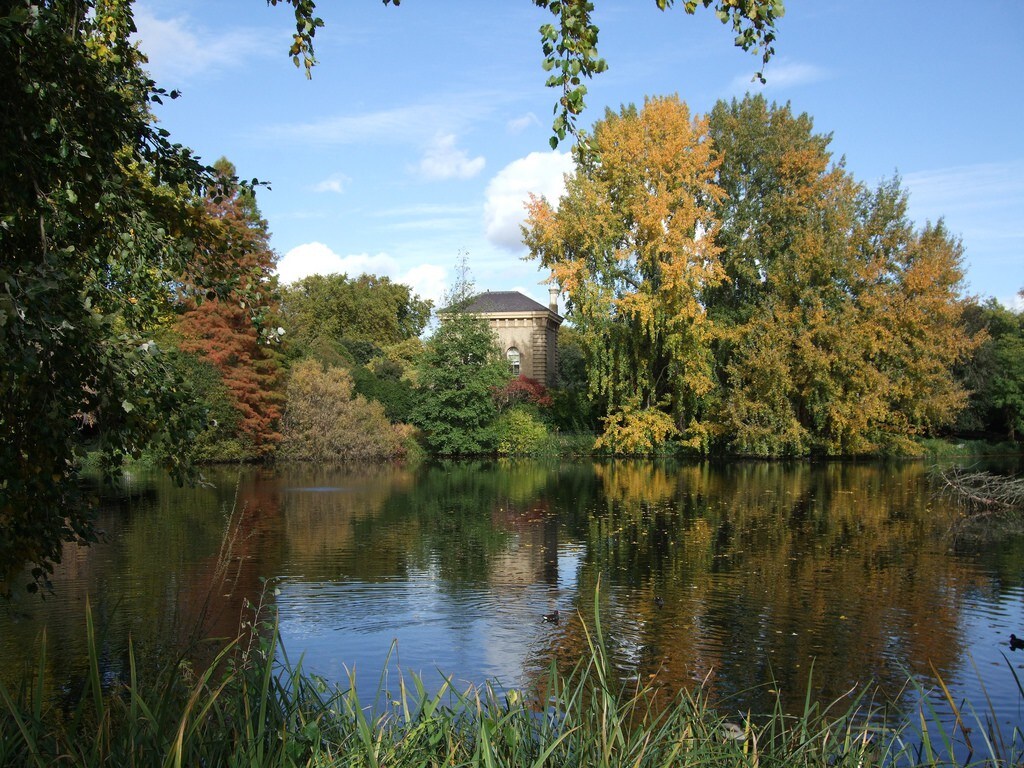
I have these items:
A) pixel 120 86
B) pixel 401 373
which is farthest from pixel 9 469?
pixel 401 373

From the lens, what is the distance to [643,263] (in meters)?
35.4

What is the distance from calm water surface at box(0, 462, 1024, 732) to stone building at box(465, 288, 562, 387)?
26959 millimetres

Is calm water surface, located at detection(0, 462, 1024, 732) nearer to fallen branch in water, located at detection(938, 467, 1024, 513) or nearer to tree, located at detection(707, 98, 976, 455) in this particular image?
fallen branch in water, located at detection(938, 467, 1024, 513)

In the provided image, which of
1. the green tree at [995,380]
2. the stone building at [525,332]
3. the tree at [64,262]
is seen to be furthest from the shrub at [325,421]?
the tree at [64,262]

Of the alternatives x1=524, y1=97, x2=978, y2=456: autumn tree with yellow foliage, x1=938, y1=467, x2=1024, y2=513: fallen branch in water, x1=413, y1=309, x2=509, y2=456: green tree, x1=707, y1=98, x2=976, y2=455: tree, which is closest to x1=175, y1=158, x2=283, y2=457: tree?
x1=413, y1=309, x2=509, y2=456: green tree

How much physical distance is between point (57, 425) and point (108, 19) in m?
3.11

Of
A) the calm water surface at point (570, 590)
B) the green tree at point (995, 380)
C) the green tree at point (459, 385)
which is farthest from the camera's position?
the green tree at point (995, 380)

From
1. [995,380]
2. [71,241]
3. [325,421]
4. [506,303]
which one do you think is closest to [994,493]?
[71,241]

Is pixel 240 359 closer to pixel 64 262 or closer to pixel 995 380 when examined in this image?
pixel 64 262

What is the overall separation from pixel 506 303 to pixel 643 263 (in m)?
15.8

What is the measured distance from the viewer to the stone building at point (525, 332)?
159 ft

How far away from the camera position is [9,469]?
3.74 meters

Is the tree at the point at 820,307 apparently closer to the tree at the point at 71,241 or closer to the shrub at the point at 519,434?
the shrub at the point at 519,434

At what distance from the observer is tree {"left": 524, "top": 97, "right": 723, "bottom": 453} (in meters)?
33.9
